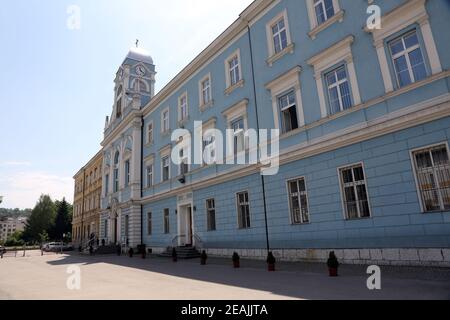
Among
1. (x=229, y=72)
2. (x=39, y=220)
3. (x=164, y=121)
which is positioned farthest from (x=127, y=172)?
(x=39, y=220)

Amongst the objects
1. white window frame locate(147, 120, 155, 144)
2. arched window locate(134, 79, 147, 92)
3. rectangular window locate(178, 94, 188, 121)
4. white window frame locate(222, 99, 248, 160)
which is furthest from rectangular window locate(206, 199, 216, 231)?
arched window locate(134, 79, 147, 92)

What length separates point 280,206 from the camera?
13914 mm

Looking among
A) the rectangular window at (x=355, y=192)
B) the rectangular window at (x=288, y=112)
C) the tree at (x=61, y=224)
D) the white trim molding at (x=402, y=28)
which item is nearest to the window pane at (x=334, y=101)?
the rectangular window at (x=288, y=112)

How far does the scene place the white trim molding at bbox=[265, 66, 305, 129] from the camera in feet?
44.3

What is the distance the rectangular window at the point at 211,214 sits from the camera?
1839cm

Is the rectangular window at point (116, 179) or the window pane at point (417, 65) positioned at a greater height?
the rectangular window at point (116, 179)

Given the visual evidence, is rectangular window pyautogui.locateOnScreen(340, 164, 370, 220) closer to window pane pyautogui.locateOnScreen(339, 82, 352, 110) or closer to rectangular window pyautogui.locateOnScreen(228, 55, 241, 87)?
window pane pyautogui.locateOnScreen(339, 82, 352, 110)

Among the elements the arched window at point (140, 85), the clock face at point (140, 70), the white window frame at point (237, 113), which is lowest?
the white window frame at point (237, 113)

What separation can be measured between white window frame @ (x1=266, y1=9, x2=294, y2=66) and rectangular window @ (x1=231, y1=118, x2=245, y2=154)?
11.5 ft

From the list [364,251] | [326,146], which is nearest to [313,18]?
[326,146]

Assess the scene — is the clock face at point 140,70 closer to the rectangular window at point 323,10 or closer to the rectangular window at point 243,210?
the rectangular window at point 243,210

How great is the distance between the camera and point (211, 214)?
1880 cm

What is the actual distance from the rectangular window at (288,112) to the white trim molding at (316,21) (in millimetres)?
2690

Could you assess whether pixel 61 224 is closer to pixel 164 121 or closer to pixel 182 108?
pixel 164 121
